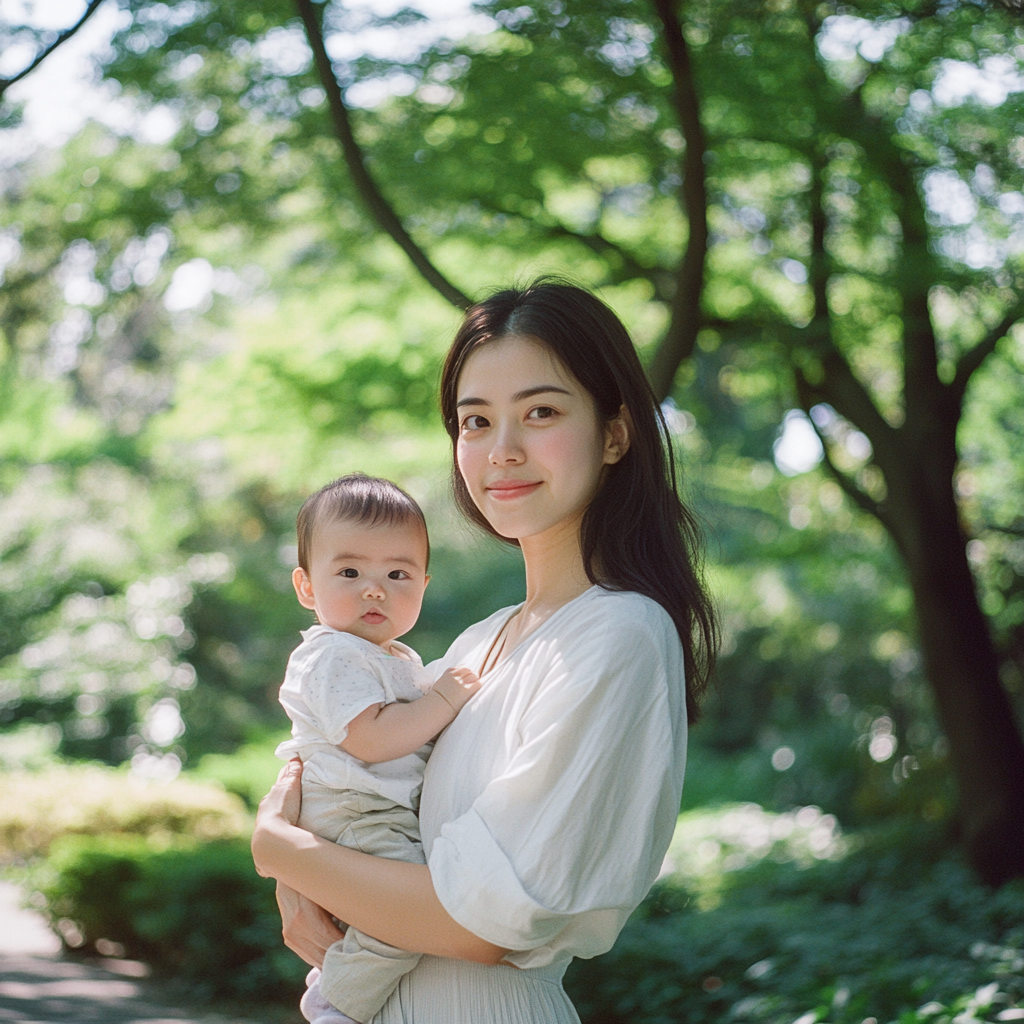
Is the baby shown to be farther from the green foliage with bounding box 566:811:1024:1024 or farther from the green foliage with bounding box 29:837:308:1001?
the green foliage with bounding box 29:837:308:1001

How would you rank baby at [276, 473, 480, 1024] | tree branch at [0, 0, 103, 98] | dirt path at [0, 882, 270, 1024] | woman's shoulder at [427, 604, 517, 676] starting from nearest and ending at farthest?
baby at [276, 473, 480, 1024] < woman's shoulder at [427, 604, 517, 676] < tree branch at [0, 0, 103, 98] < dirt path at [0, 882, 270, 1024]

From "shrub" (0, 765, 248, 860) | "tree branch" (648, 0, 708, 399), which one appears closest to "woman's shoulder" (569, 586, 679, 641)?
"tree branch" (648, 0, 708, 399)

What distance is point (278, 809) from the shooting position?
1.68 metres

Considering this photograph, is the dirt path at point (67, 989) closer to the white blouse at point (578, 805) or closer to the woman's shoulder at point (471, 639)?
the woman's shoulder at point (471, 639)

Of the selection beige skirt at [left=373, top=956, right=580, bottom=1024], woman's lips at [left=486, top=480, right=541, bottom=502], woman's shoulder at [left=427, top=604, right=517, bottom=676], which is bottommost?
beige skirt at [left=373, top=956, right=580, bottom=1024]

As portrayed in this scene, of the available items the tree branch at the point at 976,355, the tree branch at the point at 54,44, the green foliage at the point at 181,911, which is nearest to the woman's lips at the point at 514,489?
the tree branch at the point at 54,44

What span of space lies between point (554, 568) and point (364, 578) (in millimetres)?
322

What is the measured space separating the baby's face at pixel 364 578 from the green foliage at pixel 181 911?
397cm

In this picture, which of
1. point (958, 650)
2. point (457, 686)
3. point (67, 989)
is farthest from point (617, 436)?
point (67, 989)

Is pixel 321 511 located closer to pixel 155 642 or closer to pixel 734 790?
pixel 734 790

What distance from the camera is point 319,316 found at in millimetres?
7098

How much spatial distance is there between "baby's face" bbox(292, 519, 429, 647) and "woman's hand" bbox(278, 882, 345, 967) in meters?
0.44

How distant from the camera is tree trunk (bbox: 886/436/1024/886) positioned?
631 centimetres

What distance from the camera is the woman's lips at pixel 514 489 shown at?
5.57 feet
